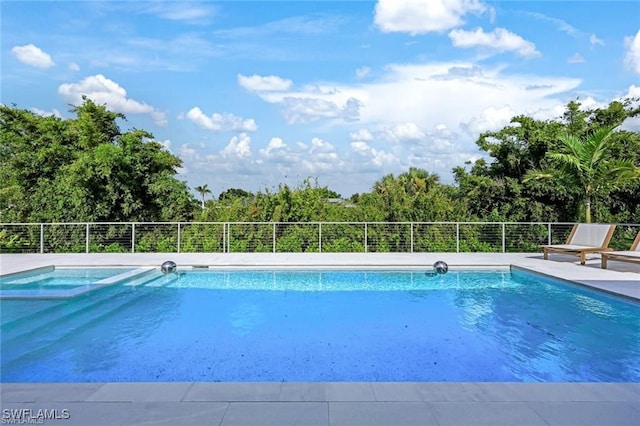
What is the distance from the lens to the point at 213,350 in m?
4.81

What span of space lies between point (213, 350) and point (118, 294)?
3600 millimetres

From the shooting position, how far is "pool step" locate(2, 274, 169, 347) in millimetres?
5368

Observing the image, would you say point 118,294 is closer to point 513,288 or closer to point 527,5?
point 513,288

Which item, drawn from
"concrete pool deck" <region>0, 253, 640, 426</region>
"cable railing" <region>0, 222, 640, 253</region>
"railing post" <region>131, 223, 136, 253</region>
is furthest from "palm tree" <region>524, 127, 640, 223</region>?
"railing post" <region>131, 223, 136, 253</region>

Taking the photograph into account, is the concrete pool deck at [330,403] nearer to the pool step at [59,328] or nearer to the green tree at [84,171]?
the pool step at [59,328]

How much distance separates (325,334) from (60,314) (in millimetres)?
3557

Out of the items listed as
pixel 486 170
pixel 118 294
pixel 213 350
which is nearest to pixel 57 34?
pixel 118 294

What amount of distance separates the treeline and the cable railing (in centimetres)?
44

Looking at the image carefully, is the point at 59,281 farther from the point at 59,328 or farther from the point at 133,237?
the point at 133,237

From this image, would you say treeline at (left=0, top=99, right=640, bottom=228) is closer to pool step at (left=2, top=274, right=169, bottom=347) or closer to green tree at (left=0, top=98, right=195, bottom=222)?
green tree at (left=0, top=98, right=195, bottom=222)

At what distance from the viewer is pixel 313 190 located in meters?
13.9

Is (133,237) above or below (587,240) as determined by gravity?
below

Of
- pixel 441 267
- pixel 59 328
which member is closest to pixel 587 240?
pixel 441 267

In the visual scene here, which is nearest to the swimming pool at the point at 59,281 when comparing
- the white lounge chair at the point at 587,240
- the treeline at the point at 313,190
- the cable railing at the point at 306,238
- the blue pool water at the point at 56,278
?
the blue pool water at the point at 56,278
